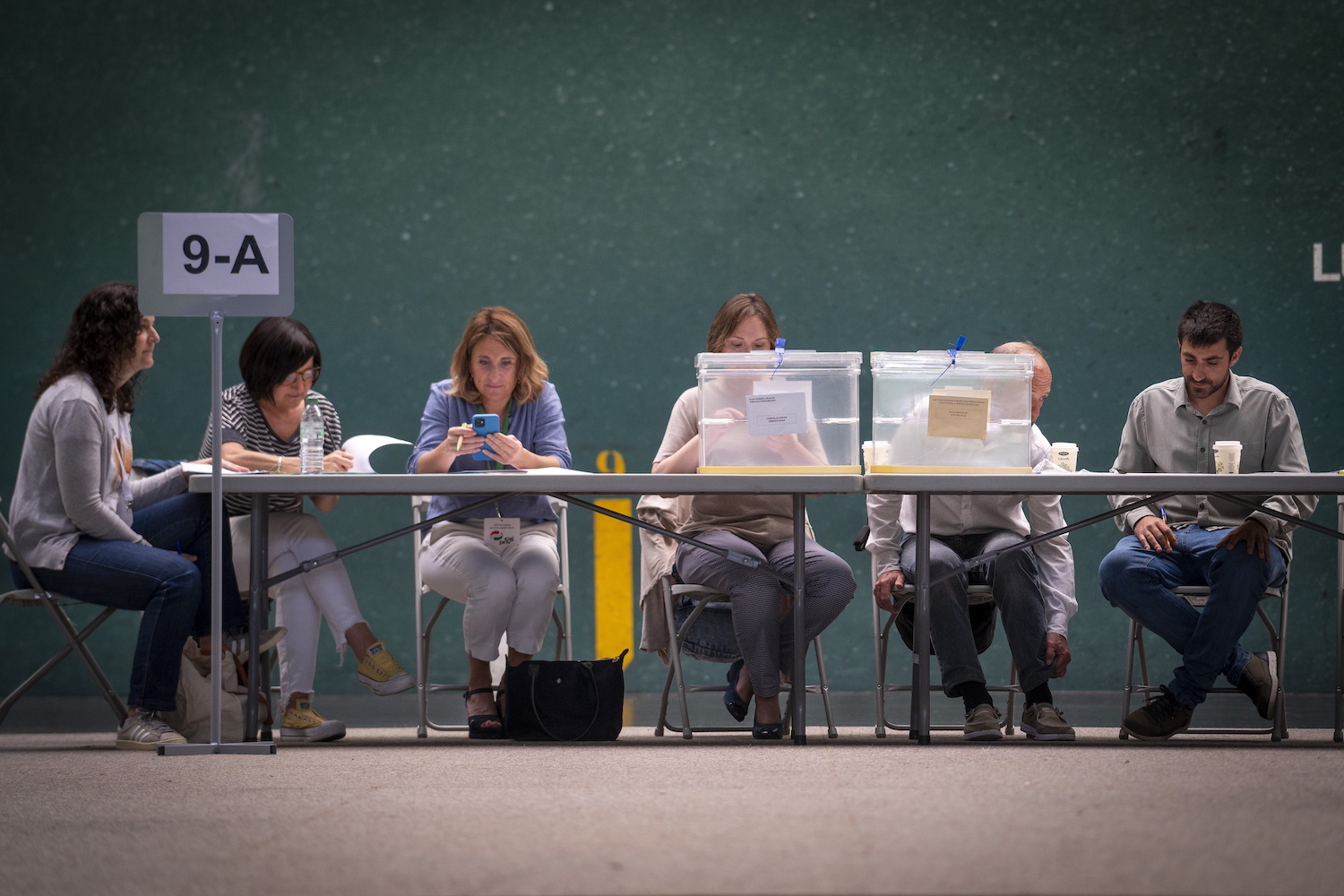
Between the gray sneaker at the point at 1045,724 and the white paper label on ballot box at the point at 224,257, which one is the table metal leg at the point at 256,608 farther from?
the gray sneaker at the point at 1045,724

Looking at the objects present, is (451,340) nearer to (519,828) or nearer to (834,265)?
(834,265)

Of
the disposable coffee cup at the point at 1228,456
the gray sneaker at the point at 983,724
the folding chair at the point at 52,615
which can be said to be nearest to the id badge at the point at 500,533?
the folding chair at the point at 52,615

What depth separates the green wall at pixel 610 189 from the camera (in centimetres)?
544

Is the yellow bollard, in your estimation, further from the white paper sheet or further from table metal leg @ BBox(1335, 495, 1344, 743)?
table metal leg @ BBox(1335, 495, 1344, 743)

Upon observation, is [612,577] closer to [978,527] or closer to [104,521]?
[978,527]

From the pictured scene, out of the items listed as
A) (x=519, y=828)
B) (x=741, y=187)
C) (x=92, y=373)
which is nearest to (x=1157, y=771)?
(x=519, y=828)

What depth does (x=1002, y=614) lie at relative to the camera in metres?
3.59

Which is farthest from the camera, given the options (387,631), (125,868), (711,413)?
(387,631)

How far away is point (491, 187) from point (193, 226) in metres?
2.46

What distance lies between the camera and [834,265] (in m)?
5.51

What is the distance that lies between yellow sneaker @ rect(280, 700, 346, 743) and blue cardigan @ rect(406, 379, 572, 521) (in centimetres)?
71

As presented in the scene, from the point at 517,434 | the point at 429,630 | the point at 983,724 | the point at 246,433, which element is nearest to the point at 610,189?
the point at 517,434

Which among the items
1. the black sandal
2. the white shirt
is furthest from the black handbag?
the white shirt

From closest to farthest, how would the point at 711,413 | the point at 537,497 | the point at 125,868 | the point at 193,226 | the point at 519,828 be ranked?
the point at 125,868 → the point at 519,828 → the point at 193,226 → the point at 711,413 → the point at 537,497
